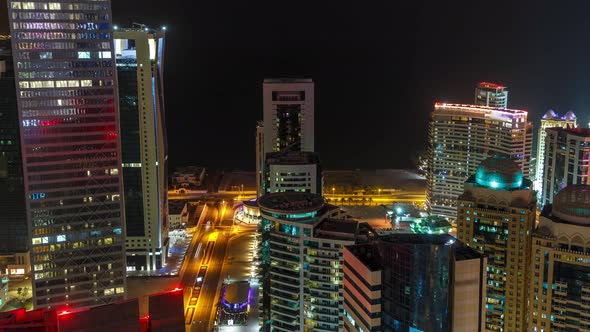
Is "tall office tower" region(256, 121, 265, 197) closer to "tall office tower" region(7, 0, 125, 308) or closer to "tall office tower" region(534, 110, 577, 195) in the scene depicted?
"tall office tower" region(534, 110, 577, 195)

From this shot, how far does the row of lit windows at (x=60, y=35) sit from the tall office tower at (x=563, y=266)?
21283 millimetres

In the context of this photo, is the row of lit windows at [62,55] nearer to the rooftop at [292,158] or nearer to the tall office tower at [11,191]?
the tall office tower at [11,191]

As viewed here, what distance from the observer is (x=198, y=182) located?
65625 millimetres

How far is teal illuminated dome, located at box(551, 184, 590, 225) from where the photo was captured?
1139 inches

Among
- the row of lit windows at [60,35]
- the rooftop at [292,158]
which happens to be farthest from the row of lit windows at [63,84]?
the rooftop at [292,158]

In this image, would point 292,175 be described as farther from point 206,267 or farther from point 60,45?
point 60,45

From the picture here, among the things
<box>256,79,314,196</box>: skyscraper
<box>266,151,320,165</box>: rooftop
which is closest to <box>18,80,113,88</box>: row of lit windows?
<box>266,151,320,165</box>: rooftop

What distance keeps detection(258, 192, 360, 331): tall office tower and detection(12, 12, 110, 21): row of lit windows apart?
11459 mm

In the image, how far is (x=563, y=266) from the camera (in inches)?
1126

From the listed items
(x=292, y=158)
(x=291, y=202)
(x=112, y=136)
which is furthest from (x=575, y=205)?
(x=112, y=136)

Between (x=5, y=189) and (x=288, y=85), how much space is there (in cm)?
2173

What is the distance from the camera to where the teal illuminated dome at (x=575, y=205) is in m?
28.9

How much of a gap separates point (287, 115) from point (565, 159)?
2017 cm

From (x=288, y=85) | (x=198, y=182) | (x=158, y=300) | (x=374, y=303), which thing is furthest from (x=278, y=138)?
(x=158, y=300)
